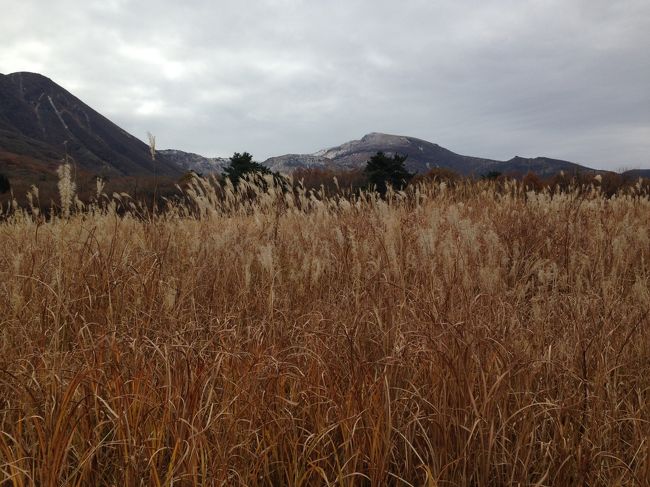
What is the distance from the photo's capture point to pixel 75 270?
268 centimetres

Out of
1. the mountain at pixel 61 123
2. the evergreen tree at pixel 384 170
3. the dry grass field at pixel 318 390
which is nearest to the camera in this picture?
the dry grass field at pixel 318 390

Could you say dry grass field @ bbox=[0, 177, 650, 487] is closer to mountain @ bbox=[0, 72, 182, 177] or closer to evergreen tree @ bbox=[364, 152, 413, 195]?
evergreen tree @ bbox=[364, 152, 413, 195]

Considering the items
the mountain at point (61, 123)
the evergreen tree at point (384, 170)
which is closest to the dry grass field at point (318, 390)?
the evergreen tree at point (384, 170)

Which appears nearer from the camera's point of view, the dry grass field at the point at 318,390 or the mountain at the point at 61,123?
the dry grass field at the point at 318,390

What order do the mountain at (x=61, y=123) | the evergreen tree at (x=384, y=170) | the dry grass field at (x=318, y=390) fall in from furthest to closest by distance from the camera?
the mountain at (x=61, y=123)
the evergreen tree at (x=384, y=170)
the dry grass field at (x=318, y=390)

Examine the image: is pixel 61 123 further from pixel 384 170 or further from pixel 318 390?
pixel 318 390

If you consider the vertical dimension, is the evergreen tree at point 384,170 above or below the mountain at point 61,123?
below

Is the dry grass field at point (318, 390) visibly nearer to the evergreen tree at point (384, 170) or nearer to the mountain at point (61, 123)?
the evergreen tree at point (384, 170)

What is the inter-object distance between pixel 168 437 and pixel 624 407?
73.5 inches

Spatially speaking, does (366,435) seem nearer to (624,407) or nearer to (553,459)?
(553,459)

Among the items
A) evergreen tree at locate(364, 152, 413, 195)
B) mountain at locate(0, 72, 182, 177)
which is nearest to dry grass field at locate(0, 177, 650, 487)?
evergreen tree at locate(364, 152, 413, 195)

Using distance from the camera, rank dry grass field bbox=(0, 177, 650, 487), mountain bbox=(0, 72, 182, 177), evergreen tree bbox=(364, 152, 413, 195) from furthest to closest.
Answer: mountain bbox=(0, 72, 182, 177), evergreen tree bbox=(364, 152, 413, 195), dry grass field bbox=(0, 177, 650, 487)

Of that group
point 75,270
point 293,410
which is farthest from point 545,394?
point 75,270

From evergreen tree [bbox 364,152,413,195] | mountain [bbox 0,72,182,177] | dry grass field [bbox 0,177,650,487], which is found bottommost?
dry grass field [bbox 0,177,650,487]
